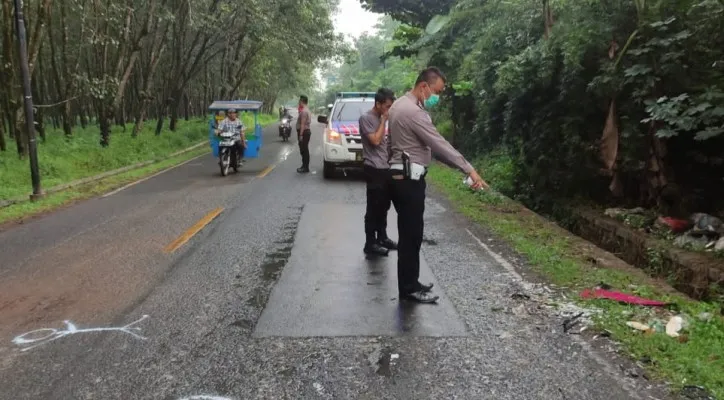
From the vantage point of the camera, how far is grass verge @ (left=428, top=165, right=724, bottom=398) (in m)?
3.96

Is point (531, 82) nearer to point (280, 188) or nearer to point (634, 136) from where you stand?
point (634, 136)

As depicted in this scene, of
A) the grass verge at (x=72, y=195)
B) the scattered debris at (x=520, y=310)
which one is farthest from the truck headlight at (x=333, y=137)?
the scattered debris at (x=520, y=310)

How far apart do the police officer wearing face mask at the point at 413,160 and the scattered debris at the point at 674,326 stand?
1842mm

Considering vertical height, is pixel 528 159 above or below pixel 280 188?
above

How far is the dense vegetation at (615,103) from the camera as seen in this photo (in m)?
7.52

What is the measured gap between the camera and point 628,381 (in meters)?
3.84

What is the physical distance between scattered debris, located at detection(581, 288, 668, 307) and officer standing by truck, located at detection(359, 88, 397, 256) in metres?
2.42

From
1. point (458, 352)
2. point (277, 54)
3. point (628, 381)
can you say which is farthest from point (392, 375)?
point (277, 54)

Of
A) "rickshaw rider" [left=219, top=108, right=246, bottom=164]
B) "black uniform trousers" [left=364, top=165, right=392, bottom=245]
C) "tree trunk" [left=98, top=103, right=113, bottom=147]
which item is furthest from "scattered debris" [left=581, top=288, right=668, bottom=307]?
"tree trunk" [left=98, top=103, right=113, bottom=147]

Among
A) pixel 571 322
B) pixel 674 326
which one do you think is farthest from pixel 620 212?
pixel 571 322

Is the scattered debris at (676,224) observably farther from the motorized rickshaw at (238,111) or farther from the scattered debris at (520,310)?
the motorized rickshaw at (238,111)

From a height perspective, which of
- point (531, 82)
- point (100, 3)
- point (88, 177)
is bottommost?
point (88, 177)

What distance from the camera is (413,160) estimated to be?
5.24 m

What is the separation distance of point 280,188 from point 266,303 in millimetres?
7537
